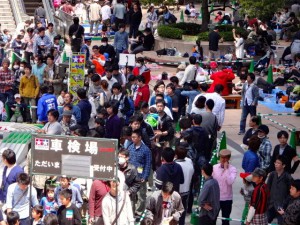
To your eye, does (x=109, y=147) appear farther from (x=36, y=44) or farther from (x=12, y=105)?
(x=36, y=44)

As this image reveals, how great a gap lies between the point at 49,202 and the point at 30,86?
28.4 feet

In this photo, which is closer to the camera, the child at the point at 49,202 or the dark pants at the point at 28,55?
the child at the point at 49,202

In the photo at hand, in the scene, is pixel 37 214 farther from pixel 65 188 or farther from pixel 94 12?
pixel 94 12

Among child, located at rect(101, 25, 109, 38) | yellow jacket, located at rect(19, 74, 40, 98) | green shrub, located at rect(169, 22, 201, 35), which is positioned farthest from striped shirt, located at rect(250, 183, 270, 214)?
child, located at rect(101, 25, 109, 38)

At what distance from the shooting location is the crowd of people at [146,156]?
16.2 m

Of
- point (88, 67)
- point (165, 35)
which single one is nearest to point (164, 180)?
point (88, 67)

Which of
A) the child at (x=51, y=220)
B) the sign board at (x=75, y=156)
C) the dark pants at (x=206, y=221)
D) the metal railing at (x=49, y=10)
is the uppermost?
the sign board at (x=75, y=156)

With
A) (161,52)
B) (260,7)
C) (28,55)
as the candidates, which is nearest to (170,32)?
(161,52)

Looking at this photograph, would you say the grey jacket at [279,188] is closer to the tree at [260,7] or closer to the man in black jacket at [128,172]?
the man in black jacket at [128,172]

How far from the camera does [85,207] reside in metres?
18.1

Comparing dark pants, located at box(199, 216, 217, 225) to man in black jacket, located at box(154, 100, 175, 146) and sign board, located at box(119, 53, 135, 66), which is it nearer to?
man in black jacket, located at box(154, 100, 175, 146)

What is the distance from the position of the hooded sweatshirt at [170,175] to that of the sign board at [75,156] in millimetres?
2370

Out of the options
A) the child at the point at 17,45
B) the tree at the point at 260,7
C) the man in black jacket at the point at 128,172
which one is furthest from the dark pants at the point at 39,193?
the tree at the point at 260,7

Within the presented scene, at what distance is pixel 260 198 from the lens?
16.6 metres
